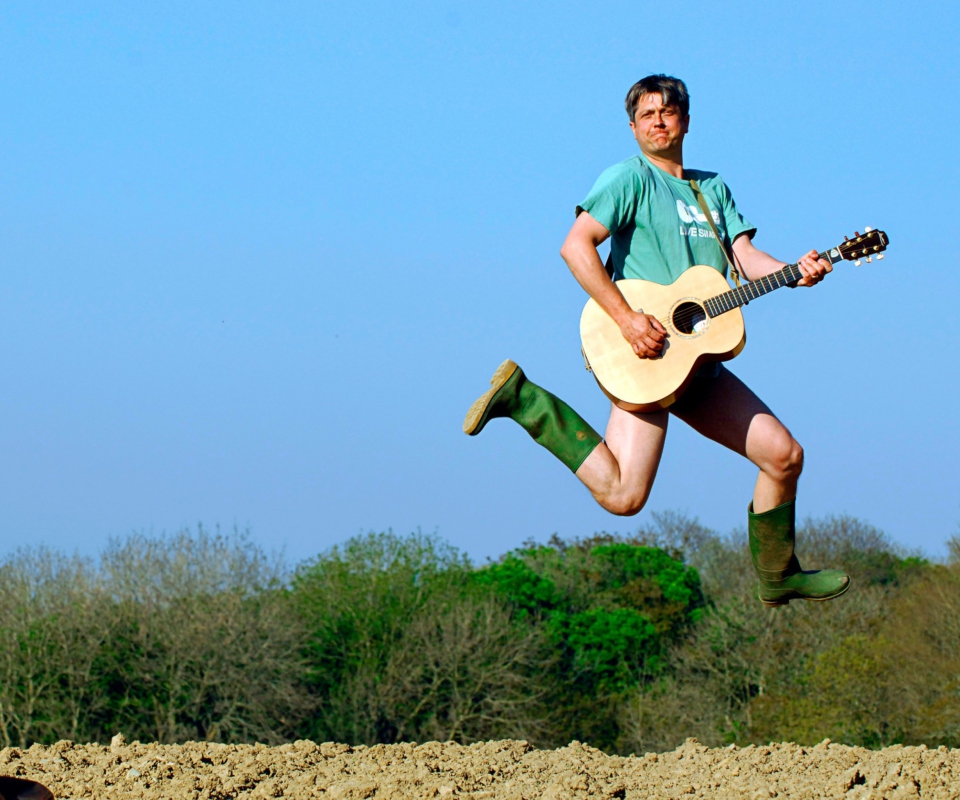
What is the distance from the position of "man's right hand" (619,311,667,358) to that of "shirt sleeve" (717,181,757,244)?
2.67ft

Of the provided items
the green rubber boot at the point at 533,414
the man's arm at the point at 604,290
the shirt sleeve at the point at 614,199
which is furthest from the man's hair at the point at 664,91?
the green rubber boot at the point at 533,414

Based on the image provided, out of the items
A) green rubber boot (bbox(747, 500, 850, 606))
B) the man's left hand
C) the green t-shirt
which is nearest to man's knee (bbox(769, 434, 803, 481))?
green rubber boot (bbox(747, 500, 850, 606))

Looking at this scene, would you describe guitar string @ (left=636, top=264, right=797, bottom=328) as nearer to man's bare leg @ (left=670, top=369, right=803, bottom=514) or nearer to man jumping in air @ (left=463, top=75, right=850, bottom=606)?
man jumping in air @ (left=463, top=75, right=850, bottom=606)

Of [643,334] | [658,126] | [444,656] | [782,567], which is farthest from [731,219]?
[444,656]

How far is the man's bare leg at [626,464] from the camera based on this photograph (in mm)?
5430

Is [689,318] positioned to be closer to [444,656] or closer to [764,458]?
[764,458]

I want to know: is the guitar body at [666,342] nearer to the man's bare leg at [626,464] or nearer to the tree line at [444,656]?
the man's bare leg at [626,464]

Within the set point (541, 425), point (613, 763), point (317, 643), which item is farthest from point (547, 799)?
point (317, 643)

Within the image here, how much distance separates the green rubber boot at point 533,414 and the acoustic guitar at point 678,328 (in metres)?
0.28

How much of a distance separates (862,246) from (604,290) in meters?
1.24

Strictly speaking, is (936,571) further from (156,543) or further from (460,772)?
(460,772)

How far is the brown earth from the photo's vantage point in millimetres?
5855

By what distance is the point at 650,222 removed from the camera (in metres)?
5.43

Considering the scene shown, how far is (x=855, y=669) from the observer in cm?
3491
